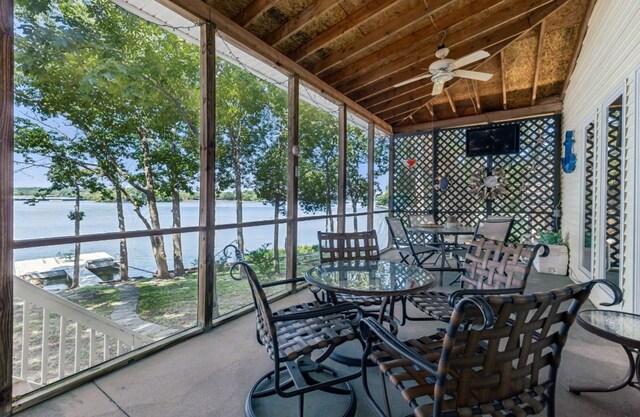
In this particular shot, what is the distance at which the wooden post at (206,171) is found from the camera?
2.77m

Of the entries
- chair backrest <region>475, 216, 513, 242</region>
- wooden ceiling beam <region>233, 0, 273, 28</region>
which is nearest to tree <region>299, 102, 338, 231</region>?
chair backrest <region>475, 216, 513, 242</region>

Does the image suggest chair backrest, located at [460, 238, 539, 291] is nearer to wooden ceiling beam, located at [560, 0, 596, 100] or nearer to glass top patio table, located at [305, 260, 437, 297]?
glass top patio table, located at [305, 260, 437, 297]

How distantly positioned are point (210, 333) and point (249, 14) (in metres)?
3.12

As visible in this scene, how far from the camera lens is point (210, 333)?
9.09ft

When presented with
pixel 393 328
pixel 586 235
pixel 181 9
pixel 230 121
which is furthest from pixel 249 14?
pixel 586 235

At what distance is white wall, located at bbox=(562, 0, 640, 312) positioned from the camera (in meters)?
2.60

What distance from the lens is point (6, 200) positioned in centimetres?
172

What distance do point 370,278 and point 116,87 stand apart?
322 cm

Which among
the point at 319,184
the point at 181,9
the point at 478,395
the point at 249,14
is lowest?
the point at 478,395

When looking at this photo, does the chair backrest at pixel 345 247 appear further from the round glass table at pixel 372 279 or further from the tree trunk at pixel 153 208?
the tree trunk at pixel 153 208

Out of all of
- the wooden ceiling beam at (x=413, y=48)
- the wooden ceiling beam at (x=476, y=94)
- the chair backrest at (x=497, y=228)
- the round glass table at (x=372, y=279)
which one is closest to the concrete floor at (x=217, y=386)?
the round glass table at (x=372, y=279)

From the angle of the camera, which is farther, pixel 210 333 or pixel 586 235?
pixel 586 235

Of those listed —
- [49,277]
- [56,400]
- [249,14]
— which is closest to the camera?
[56,400]

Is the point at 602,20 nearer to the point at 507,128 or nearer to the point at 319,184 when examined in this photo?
the point at 507,128
